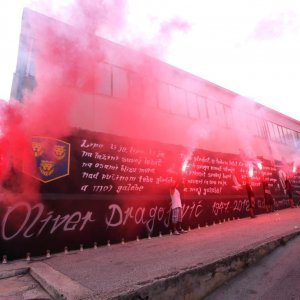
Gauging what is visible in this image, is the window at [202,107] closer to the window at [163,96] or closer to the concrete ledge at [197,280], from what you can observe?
the window at [163,96]

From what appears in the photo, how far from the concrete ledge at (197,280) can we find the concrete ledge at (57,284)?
449 millimetres

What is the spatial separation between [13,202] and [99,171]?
Result: 1.93 m

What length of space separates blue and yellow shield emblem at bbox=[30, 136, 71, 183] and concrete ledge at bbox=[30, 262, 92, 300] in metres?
1.85

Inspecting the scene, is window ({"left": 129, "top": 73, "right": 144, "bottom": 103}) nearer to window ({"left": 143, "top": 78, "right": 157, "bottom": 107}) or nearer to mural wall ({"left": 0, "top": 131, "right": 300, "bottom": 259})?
window ({"left": 143, "top": 78, "right": 157, "bottom": 107})

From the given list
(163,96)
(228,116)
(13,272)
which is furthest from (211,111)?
(13,272)

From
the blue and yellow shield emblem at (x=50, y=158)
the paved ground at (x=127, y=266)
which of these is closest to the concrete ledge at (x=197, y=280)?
the paved ground at (x=127, y=266)

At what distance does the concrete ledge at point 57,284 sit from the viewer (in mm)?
2652

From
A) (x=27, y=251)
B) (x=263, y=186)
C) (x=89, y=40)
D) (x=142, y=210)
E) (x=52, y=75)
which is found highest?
(x=89, y=40)

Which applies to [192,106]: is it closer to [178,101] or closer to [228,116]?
[178,101]

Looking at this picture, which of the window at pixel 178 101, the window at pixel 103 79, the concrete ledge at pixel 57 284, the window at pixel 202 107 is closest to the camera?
the concrete ledge at pixel 57 284

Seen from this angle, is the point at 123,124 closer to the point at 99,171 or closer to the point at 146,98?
the point at 146,98

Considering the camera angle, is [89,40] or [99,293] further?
[89,40]

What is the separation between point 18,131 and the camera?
5.30m

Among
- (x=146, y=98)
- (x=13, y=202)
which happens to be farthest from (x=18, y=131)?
(x=146, y=98)
